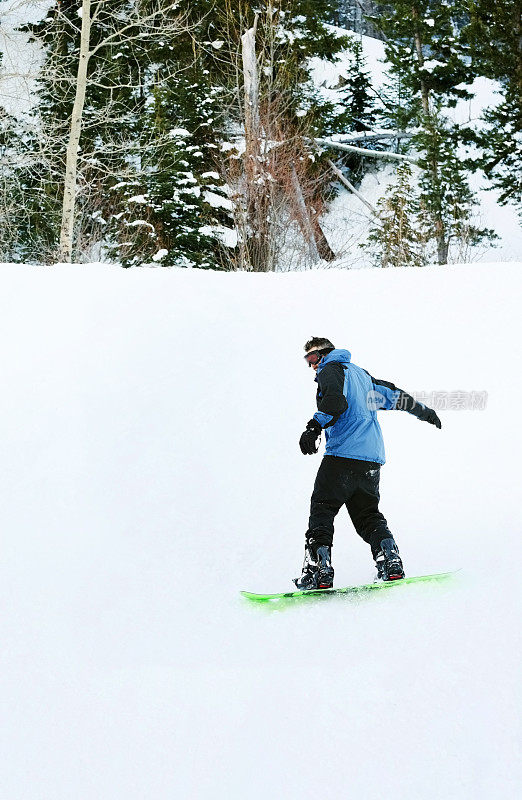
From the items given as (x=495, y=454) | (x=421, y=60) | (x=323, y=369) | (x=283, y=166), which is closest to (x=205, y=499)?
(x=323, y=369)

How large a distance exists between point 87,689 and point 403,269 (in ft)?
24.8

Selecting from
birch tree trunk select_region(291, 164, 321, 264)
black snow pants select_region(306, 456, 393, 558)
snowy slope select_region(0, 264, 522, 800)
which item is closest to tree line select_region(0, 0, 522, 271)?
birch tree trunk select_region(291, 164, 321, 264)

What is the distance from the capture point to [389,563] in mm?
4504

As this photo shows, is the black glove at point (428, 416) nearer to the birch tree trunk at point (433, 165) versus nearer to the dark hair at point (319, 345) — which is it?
the dark hair at point (319, 345)

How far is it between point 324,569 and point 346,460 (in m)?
0.66

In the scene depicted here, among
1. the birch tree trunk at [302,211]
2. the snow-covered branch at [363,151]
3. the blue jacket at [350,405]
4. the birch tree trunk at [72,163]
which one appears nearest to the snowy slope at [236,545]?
the blue jacket at [350,405]

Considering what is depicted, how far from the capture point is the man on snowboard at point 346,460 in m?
4.50

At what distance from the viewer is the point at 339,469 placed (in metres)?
4.67

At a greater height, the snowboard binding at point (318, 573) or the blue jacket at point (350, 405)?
the blue jacket at point (350, 405)

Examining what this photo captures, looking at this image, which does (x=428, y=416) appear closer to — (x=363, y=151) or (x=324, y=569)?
(x=324, y=569)

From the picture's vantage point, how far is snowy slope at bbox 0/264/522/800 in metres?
3.05

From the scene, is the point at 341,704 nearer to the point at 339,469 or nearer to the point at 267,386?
the point at 339,469

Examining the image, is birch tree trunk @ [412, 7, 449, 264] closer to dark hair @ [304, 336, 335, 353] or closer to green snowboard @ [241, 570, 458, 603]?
dark hair @ [304, 336, 335, 353]

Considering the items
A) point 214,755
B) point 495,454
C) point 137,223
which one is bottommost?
point 214,755
